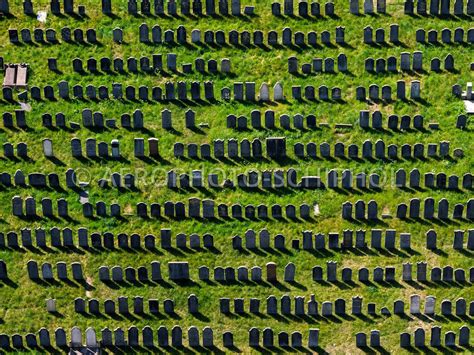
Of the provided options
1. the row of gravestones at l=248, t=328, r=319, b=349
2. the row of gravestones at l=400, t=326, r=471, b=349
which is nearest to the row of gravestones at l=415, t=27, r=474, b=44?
the row of gravestones at l=400, t=326, r=471, b=349

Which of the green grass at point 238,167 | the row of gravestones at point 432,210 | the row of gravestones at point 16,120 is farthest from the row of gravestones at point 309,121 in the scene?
the row of gravestones at point 16,120

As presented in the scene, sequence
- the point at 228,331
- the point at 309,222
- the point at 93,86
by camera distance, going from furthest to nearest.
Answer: the point at 93,86, the point at 309,222, the point at 228,331

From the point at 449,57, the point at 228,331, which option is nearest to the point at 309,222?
the point at 228,331

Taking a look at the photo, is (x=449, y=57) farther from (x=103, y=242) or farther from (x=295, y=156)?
(x=103, y=242)

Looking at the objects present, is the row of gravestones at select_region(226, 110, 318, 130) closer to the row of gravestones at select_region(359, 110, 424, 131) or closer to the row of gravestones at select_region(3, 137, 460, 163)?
the row of gravestones at select_region(3, 137, 460, 163)

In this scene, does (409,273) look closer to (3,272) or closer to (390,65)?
(390,65)
